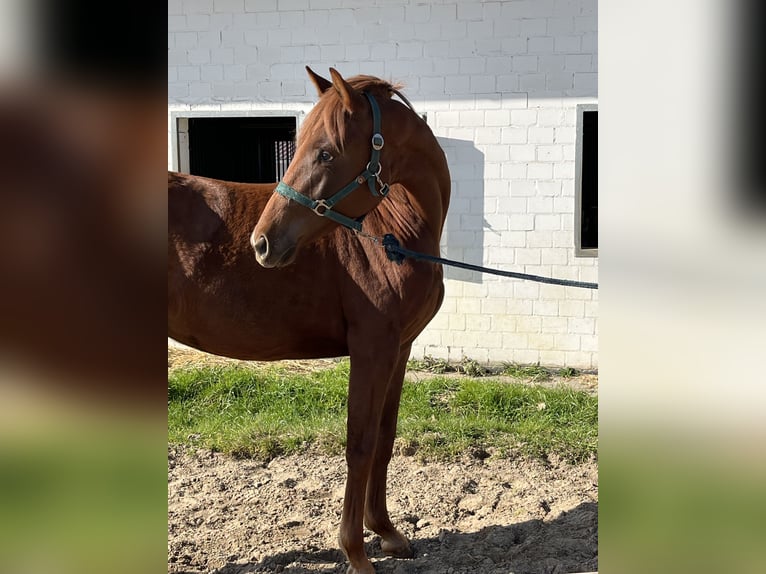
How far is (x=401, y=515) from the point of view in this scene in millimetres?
3381

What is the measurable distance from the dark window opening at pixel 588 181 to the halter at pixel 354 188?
3.84 meters

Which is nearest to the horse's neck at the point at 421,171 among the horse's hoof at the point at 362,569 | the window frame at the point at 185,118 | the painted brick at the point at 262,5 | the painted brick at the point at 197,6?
the horse's hoof at the point at 362,569

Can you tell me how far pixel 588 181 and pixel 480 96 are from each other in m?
1.25

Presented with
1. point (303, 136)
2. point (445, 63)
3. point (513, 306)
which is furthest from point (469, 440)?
point (445, 63)

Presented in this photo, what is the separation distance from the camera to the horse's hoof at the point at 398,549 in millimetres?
2988

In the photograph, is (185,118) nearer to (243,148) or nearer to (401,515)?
(243,148)

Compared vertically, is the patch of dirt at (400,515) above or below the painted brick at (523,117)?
below

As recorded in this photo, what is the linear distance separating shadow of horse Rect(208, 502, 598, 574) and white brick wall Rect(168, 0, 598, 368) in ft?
9.60

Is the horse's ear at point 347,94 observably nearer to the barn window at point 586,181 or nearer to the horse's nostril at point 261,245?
the horse's nostril at point 261,245

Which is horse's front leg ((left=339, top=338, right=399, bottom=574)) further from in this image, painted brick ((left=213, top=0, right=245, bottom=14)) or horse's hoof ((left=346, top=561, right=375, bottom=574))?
painted brick ((left=213, top=0, right=245, bottom=14))

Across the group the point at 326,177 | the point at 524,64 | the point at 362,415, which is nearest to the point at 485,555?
the point at 362,415

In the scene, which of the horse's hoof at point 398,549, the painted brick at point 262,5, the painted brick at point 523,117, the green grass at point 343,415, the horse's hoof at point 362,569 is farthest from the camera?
the painted brick at point 262,5
